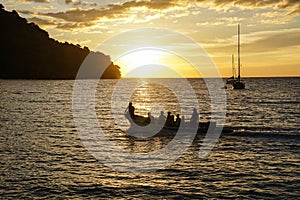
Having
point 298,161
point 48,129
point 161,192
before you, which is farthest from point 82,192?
point 48,129

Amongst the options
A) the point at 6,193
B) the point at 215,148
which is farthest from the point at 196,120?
the point at 6,193

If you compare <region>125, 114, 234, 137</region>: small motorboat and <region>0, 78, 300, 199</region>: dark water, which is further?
<region>125, 114, 234, 137</region>: small motorboat

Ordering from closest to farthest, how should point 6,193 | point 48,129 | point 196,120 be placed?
point 6,193 → point 196,120 → point 48,129

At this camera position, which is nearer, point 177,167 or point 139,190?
point 139,190

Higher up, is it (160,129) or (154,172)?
(160,129)

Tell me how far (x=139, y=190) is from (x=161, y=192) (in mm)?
1308

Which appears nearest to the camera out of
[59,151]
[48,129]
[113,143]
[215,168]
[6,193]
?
[6,193]

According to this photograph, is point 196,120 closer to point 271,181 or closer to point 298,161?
point 298,161

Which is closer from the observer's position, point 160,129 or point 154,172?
point 154,172

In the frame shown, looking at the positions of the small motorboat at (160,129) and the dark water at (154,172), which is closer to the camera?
the dark water at (154,172)

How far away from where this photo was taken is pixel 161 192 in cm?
1861

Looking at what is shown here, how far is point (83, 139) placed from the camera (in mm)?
34594

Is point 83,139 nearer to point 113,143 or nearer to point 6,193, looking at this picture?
point 113,143

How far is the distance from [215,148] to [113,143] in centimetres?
954
